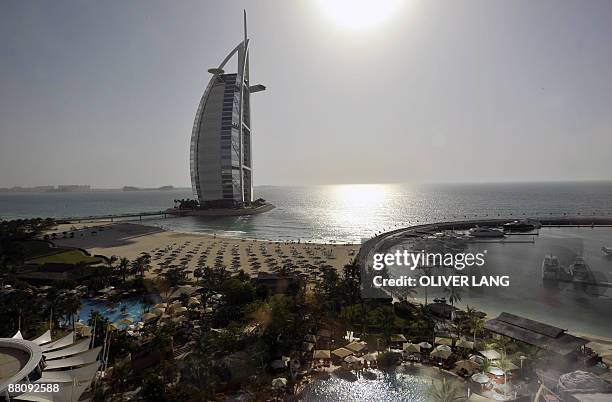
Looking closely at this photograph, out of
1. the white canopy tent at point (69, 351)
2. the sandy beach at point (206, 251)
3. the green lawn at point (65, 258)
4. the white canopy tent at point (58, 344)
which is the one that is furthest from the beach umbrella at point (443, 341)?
the green lawn at point (65, 258)

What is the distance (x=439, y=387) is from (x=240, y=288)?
13083 mm

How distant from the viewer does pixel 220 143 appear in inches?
3873

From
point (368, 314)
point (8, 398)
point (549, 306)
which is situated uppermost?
point (8, 398)

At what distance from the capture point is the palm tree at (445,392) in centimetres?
1271

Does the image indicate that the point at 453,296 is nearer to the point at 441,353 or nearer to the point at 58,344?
the point at 441,353

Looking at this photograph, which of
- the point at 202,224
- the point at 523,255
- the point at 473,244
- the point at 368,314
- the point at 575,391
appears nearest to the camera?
the point at 575,391

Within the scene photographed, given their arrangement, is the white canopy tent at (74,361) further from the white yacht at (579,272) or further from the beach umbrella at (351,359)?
the white yacht at (579,272)

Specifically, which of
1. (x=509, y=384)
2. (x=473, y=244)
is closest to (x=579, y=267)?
(x=473, y=244)

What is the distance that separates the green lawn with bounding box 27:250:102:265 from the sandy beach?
3691 mm

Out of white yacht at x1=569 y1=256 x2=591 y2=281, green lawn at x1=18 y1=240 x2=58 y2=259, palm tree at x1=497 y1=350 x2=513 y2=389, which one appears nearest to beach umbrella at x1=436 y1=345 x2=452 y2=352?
palm tree at x1=497 y1=350 x2=513 y2=389

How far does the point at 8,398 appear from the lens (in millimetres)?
9203

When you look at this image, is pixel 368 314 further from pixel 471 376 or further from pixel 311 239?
pixel 311 239

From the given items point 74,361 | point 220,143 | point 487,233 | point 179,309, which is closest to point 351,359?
point 74,361

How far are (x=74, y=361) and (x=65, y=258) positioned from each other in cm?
3540
